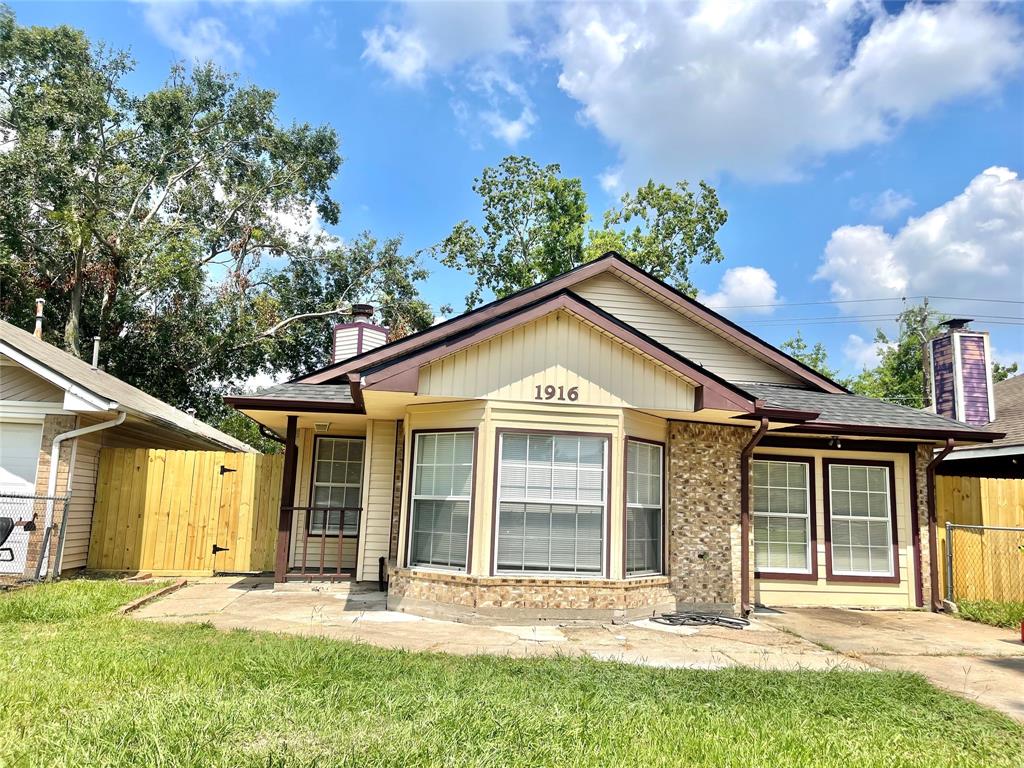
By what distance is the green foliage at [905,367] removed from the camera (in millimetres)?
42656

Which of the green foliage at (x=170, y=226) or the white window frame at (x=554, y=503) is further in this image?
the green foliage at (x=170, y=226)

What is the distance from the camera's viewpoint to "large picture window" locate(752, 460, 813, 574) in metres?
10.7

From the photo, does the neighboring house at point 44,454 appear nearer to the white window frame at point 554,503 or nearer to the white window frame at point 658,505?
the white window frame at point 554,503

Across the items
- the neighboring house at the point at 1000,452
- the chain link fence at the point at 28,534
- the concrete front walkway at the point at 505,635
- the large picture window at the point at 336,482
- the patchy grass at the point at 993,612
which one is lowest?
the concrete front walkway at the point at 505,635

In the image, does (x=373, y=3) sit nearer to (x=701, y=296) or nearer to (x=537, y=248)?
(x=537, y=248)

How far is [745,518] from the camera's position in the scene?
9891 millimetres

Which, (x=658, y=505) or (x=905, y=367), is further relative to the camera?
(x=905, y=367)

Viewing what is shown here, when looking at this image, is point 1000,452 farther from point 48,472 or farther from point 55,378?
point 48,472

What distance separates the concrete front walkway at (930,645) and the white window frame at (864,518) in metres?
0.57

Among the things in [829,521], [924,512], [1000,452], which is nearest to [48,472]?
[829,521]

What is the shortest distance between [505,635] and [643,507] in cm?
261

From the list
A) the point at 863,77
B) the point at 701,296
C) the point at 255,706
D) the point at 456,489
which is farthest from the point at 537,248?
the point at 255,706

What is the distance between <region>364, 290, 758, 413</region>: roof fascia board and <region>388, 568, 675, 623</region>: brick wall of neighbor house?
99.9 inches

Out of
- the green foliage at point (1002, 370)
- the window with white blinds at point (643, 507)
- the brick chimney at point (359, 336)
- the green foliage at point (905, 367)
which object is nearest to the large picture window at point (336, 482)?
the brick chimney at point (359, 336)
